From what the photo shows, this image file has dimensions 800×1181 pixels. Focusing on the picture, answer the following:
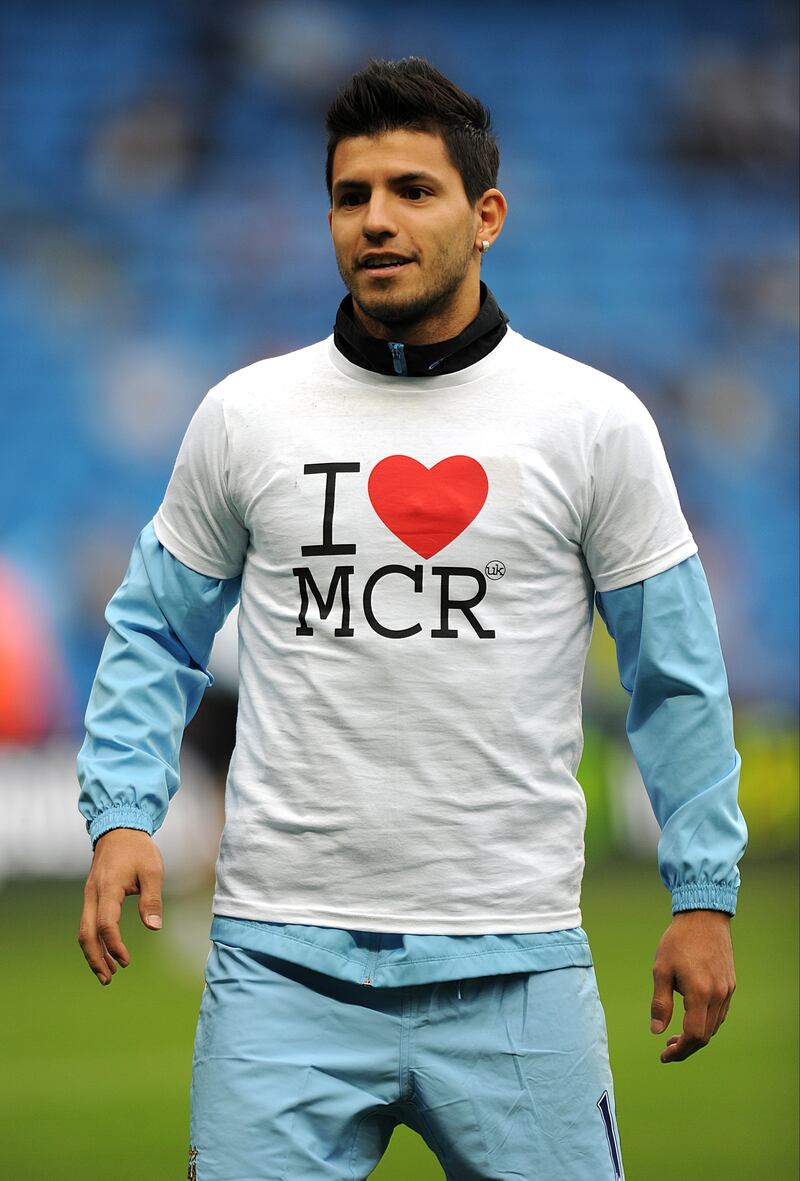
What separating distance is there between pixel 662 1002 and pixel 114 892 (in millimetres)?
623

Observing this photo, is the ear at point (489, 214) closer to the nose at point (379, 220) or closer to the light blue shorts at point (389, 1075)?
the nose at point (379, 220)

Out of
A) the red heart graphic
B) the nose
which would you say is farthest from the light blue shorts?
the nose

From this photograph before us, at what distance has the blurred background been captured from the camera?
19.7ft

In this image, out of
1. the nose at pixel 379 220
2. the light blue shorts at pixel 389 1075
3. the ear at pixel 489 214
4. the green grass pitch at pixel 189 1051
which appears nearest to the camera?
the light blue shorts at pixel 389 1075

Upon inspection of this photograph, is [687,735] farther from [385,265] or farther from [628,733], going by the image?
[385,265]

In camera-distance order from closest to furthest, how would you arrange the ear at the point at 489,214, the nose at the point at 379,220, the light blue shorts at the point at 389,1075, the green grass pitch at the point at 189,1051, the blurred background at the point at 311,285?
1. the light blue shorts at the point at 389,1075
2. the nose at the point at 379,220
3. the ear at the point at 489,214
4. the green grass pitch at the point at 189,1051
5. the blurred background at the point at 311,285

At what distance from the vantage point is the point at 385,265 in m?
2.16

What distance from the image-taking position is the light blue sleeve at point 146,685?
7.04 ft

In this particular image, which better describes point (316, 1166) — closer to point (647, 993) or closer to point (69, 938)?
point (647, 993)

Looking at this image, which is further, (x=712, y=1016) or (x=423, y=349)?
(x=423, y=349)

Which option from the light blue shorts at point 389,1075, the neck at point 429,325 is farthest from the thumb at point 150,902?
the neck at point 429,325

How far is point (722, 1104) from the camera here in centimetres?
437

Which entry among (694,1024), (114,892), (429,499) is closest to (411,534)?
(429,499)

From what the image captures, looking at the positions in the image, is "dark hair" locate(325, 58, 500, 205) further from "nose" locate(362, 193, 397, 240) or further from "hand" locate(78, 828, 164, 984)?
"hand" locate(78, 828, 164, 984)
